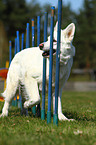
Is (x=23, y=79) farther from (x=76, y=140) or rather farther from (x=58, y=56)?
(x=76, y=140)

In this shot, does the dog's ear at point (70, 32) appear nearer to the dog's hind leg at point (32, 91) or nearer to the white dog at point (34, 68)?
the white dog at point (34, 68)

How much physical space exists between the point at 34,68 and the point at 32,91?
40 cm

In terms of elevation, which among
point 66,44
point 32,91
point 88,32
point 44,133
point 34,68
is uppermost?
point 88,32

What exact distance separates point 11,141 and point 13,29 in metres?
39.0

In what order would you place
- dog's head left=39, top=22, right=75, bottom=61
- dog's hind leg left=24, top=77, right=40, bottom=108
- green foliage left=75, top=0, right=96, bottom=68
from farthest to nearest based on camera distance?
1. green foliage left=75, top=0, right=96, bottom=68
2. dog's hind leg left=24, top=77, right=40, bottom=108
3. dog's head left=39, top=22, right=75, bottom=61

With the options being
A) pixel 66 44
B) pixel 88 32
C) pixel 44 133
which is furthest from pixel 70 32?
pixel 88 32

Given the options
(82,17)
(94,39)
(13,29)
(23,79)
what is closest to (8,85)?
(23,79)

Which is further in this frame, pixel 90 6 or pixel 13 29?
pixel 90 6

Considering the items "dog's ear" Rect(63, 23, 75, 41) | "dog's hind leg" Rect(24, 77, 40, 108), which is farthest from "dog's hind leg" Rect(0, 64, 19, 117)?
"dog's ear" Rect(63, 23, 75, 41)

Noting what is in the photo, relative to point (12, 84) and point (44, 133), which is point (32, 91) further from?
point (44, 133)

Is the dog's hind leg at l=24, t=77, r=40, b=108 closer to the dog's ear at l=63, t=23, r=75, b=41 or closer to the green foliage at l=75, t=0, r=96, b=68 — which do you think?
the dog's ear at l=63, t=23, r=75, b=41

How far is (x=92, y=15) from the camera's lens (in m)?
48.3

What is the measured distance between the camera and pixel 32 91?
4414mm

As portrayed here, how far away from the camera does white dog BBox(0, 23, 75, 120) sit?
4141 millimetres
